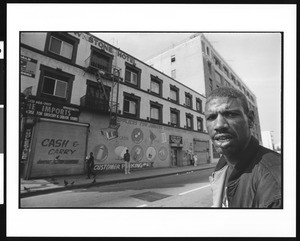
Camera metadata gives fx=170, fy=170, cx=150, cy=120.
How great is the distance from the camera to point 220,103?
1.54 metres

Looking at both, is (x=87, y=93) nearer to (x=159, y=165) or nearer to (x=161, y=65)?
(x=159, y=165)

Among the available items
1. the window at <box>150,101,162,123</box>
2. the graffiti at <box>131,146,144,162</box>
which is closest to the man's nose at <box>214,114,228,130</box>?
the graffiti at <box>131,146,144,162</box>

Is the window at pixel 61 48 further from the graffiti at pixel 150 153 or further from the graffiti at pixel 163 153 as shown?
the graffiti at pixel 163 153

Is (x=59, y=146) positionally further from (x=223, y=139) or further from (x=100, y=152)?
(x=223, y=139)

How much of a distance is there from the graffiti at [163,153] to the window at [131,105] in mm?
3673

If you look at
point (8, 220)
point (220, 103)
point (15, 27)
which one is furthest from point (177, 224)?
point (15, 27)

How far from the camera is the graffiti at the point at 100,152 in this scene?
429 inches

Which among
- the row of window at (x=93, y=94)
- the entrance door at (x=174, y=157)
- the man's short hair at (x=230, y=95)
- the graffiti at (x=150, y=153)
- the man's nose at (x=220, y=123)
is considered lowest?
the entrance door at (x=174, y=157)

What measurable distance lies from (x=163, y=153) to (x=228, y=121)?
1365 centimetres

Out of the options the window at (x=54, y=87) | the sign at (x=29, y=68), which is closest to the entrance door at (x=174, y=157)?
the window at (x=54, y=87)

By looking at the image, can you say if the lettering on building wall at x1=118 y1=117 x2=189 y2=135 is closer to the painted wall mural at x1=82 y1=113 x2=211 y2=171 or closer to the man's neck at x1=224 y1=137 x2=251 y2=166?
the painted wall mural at x1=82 y1=113 x2=211 y2=171

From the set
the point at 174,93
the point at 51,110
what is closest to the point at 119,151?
the point at 51,110

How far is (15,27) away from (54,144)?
7.09 m

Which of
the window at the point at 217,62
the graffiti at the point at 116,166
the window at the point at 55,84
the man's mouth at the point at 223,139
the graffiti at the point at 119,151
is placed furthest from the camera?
the window at the point at 217,62
